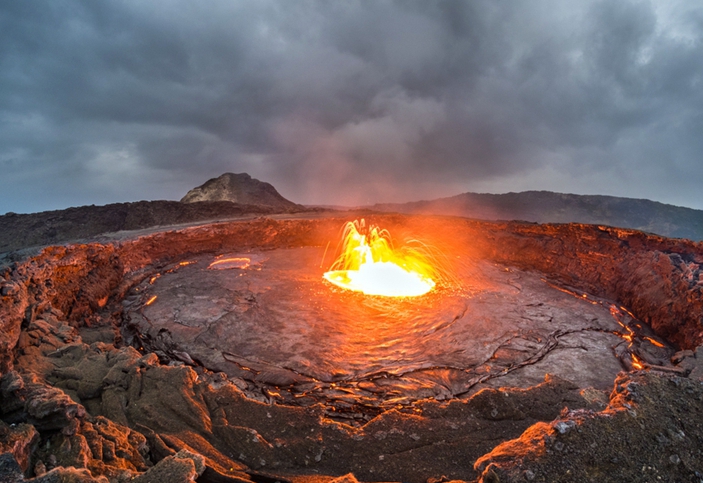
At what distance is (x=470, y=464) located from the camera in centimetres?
426

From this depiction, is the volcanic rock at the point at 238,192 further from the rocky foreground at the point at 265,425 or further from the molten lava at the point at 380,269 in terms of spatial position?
the rocky foreground at the point at 265,425

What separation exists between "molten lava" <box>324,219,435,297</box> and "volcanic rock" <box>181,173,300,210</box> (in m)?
29.4

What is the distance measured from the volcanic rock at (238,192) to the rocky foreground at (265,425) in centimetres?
3922

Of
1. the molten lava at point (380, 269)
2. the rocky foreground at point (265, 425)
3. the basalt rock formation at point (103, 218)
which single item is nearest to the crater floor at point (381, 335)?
the molten lava at point (380, 269)

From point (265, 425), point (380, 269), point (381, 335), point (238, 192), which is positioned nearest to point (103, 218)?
point (238, 192)

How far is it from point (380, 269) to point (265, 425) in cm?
1113

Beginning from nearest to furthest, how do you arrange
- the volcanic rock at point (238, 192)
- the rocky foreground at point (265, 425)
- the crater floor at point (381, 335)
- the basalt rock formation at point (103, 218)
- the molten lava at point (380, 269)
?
the rocky foreground at point (265, 425) < the crater floor at point (381, 335) < the molten lava at point (380, 269) < the basalt rock formation at point (103, 218) < the volcanic rock at point (238, 192)

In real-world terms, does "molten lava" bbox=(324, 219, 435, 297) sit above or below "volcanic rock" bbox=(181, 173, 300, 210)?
below

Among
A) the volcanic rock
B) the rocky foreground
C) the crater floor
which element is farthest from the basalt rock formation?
the rocky foreground

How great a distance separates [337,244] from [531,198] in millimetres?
50812

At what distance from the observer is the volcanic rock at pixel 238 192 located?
160 ft

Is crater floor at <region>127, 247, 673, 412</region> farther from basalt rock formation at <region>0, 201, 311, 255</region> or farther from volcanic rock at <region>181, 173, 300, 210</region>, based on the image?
volcanic rock at <region>181, 173, 300, 210</region>

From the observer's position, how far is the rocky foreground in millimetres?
3258

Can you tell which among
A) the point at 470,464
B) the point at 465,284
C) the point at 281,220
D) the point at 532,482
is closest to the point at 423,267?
the point at 465,284
